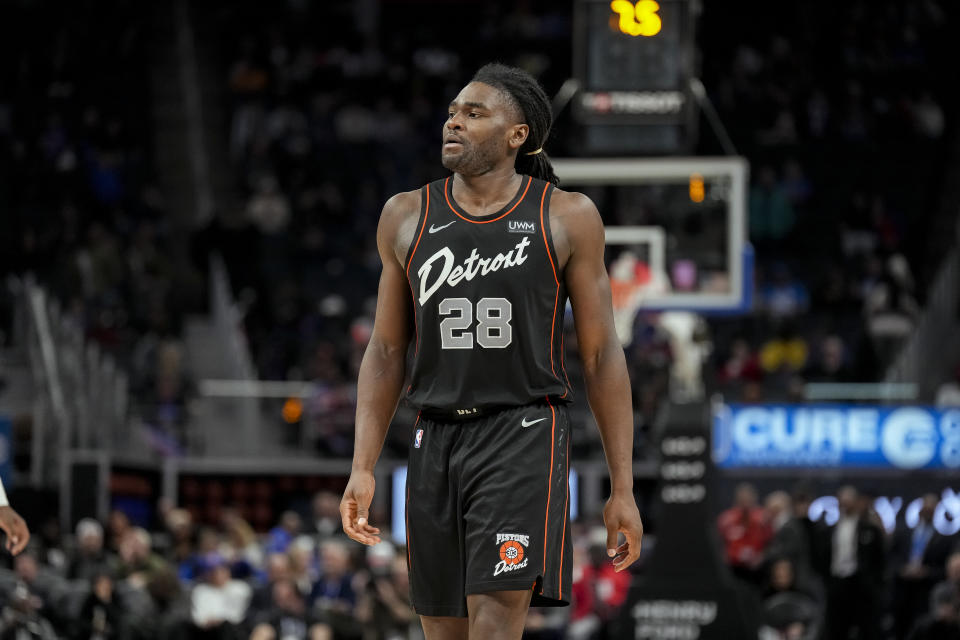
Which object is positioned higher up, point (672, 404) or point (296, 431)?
point (672, 404)

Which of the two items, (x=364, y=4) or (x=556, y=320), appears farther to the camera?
(x=364, y=4)

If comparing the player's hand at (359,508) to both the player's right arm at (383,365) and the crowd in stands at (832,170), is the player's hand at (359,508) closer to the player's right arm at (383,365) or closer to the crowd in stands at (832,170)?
the player's right arm at (383,365)

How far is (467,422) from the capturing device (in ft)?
18.9

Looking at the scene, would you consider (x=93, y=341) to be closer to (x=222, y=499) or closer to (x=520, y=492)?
(x=222, y=499)

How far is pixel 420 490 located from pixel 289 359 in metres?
18.8

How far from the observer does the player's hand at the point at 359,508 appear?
5.72m

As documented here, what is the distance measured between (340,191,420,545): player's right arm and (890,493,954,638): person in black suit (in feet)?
37.8

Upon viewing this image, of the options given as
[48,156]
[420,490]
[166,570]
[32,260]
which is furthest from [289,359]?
[420,490]

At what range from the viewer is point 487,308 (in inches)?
224

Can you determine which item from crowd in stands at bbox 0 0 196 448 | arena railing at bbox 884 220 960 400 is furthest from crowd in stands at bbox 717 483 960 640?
crowd in stands at bbox 0 0 196 448

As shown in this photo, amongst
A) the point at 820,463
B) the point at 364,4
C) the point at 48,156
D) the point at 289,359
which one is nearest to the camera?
the point at 820,463

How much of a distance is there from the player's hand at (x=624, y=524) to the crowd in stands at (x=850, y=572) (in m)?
9.84

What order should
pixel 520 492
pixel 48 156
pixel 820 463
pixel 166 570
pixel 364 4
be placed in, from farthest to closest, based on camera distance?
1. pixel 364 4
2. pixel 48 156
3. pixel 820 463
4. pixel 166 570
5. pixel 520 492

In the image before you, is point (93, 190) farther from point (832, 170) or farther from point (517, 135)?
point (517, 135)
